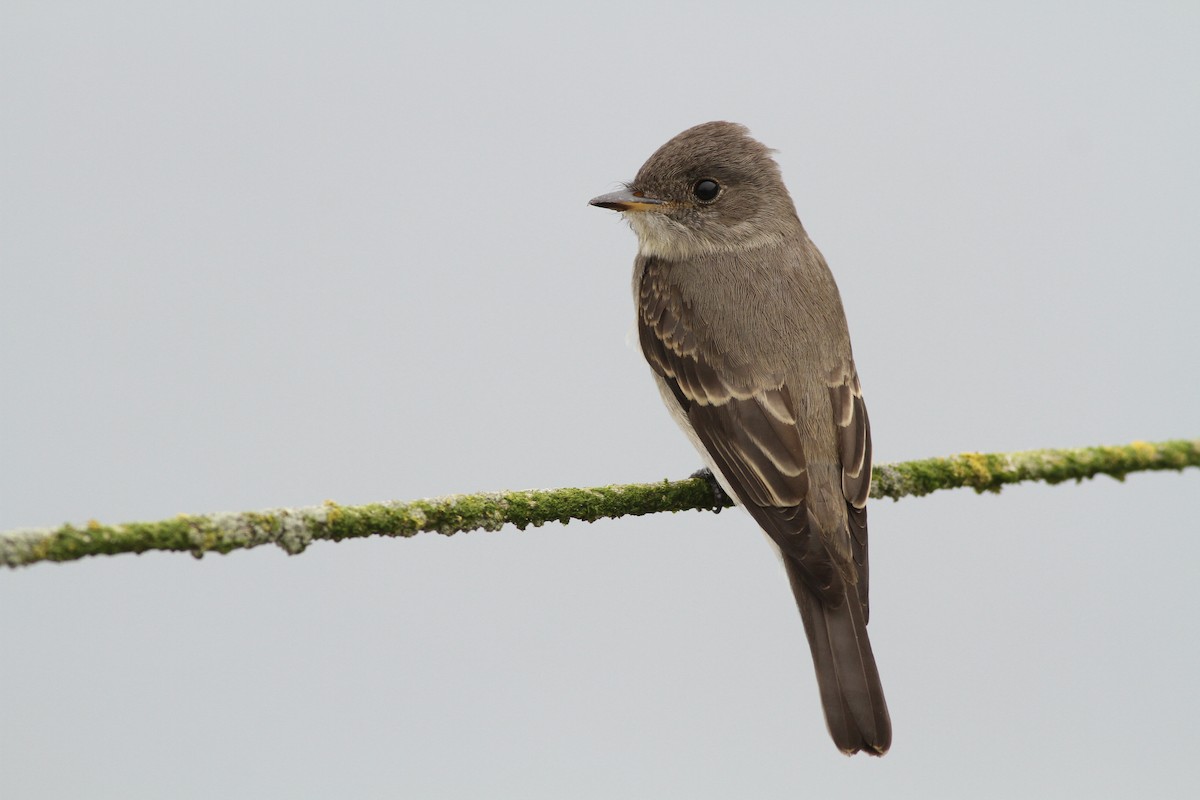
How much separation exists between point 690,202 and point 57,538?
3927 millimetres

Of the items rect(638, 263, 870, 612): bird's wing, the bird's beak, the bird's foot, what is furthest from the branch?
the bird's beak

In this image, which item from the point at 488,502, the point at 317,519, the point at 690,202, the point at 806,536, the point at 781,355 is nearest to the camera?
the point at 317,519

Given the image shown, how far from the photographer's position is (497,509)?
3.04m

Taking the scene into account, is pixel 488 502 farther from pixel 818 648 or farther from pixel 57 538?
pixel 818 648

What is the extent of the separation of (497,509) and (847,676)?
1.64 meters

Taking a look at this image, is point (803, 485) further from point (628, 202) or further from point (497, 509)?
point (628, 202)

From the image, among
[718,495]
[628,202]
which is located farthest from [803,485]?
[628,202]

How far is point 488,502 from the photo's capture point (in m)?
3.03

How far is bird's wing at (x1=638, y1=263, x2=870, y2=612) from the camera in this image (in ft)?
13.8

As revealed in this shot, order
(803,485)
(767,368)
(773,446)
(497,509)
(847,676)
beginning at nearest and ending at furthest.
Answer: (497,509) < (847,676) < (803,485) < (773,446) < (767,368)

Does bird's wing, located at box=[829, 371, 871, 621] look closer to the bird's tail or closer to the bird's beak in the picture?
the bird's tail

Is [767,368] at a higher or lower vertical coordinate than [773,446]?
higher

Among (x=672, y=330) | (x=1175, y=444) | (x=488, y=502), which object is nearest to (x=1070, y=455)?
(x=1175, y=444)

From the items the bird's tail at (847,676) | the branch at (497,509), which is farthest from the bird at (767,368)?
the branch at (497,509)
